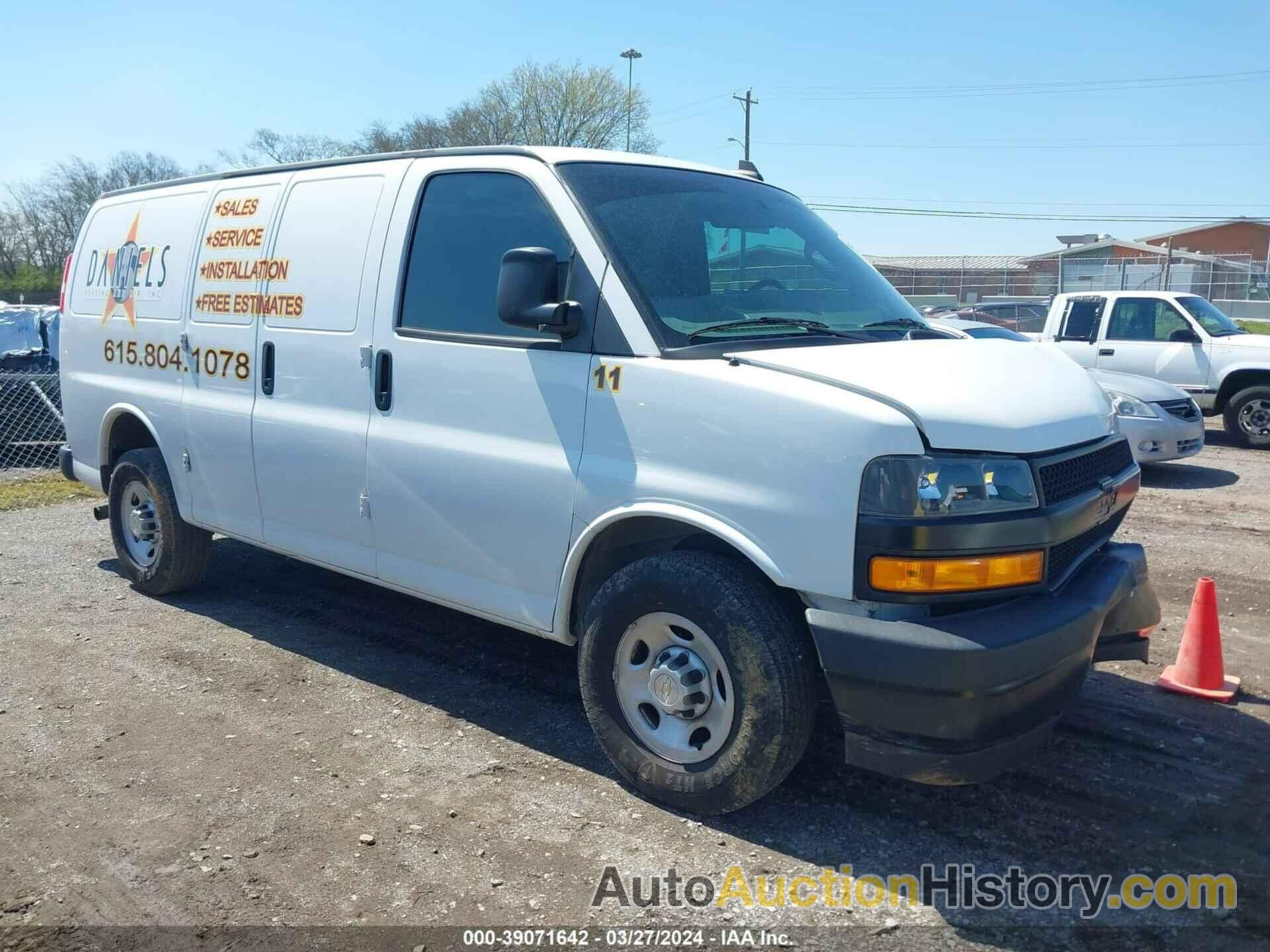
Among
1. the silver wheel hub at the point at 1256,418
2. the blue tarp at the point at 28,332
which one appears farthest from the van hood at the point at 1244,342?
the blue tarp at the point at 28,332

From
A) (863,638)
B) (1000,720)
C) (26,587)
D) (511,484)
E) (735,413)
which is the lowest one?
(26,587)

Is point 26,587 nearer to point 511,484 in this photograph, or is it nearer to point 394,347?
point 394,347

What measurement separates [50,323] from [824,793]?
43.7 feet

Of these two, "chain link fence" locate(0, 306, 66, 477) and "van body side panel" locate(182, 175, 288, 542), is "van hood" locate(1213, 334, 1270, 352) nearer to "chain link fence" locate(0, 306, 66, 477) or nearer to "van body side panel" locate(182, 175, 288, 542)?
"van body side panel" locate(182, 175, 288, 542)

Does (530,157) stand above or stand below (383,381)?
above

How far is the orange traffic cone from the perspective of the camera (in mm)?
4770

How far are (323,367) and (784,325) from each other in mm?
2132

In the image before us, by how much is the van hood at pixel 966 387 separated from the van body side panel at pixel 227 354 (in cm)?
278

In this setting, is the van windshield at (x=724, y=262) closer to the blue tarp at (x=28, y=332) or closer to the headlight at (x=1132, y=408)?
the headlight at (x=1132, y=408)

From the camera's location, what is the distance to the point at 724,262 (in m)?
4.16

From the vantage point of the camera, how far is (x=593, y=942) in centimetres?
305

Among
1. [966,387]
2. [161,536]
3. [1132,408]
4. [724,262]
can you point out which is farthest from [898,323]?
[1132,408]

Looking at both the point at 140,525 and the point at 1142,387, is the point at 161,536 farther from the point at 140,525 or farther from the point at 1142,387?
the point at 1142,387

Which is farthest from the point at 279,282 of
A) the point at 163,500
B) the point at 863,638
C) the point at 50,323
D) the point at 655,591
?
the point at 50,323
